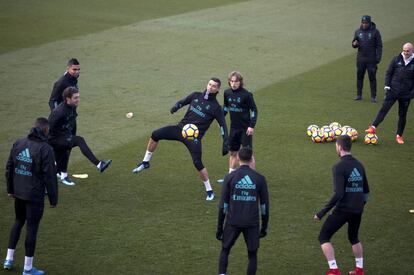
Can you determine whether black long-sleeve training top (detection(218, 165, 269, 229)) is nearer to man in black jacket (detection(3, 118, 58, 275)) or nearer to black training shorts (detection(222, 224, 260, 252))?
black training shorts (detection(222, 224, 260, 252))

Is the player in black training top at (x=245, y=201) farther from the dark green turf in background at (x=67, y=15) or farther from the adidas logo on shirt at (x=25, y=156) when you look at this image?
the dark green turf in background at (x=67, y=15)

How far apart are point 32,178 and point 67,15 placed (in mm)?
22366

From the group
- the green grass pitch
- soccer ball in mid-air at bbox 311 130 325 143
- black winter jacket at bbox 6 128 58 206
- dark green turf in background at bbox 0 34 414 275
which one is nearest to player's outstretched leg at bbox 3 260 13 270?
the green grass pitch

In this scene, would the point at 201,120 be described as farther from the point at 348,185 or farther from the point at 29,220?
the point at 29,220

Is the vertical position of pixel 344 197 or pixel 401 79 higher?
pixel 401 79

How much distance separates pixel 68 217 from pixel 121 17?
20200 millimetres

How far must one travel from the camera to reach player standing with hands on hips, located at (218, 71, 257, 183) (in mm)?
14250

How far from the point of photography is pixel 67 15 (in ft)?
104

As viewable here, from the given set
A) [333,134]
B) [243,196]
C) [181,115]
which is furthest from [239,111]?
[181,115]

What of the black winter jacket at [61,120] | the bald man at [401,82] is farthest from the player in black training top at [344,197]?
the bald man at [401,82]

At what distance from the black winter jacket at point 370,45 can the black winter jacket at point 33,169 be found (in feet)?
44.3

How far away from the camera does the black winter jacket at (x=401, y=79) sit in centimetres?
1743

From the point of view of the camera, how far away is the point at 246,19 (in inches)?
1264

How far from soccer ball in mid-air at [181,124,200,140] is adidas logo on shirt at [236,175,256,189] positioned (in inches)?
169
